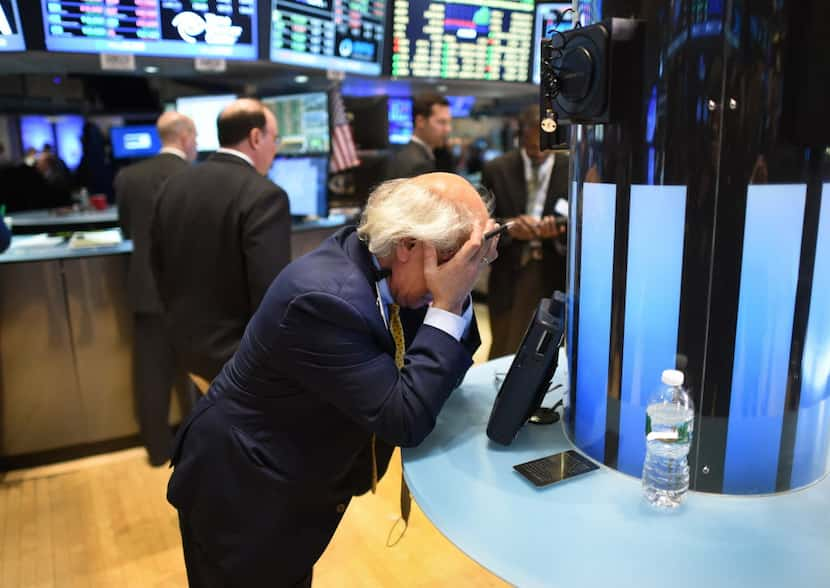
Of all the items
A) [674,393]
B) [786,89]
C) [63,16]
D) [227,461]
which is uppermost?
[63,16]

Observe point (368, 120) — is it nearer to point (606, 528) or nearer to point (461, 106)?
point (461, 106)

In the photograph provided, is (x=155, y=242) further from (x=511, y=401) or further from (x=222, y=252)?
(x=511, y=401)

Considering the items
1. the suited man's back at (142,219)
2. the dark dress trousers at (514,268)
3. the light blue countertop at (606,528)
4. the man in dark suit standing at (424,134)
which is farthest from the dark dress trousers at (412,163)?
the light blue countertop at (606,528)

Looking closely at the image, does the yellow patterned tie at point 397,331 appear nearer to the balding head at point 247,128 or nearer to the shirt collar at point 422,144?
the balding head at point 247,128

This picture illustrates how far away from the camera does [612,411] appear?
4.71ft

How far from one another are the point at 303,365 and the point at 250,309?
147 centimetres

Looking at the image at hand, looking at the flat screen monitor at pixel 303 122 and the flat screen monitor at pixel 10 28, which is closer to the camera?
the flat screen monitor at pixel 10 28

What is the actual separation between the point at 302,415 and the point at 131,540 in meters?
1.79

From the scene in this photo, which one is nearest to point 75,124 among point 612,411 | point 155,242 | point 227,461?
point 155,242

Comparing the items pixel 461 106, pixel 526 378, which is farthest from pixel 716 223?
pixel 461 106

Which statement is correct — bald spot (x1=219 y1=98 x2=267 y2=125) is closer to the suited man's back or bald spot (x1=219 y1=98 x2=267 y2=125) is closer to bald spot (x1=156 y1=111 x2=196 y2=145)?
the suited man's back

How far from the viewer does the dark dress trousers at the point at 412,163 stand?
380 cm

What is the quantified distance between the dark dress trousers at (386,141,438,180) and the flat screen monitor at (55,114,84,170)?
189 inches

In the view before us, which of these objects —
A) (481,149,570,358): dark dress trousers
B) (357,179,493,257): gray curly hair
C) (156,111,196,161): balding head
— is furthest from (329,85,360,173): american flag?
(357,179,493,257): gray curly hair
